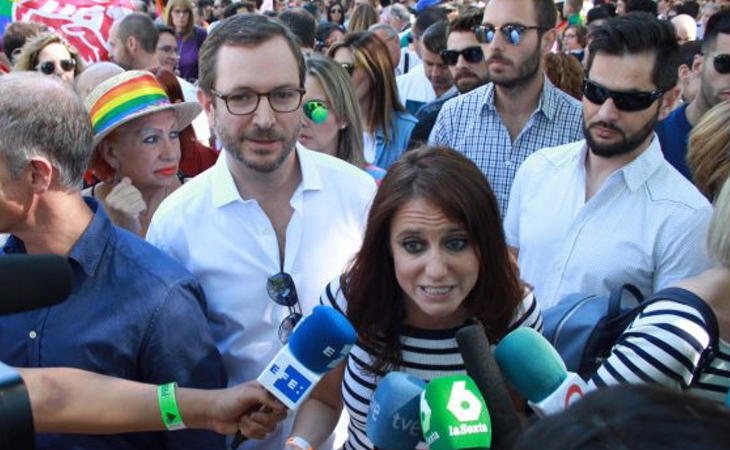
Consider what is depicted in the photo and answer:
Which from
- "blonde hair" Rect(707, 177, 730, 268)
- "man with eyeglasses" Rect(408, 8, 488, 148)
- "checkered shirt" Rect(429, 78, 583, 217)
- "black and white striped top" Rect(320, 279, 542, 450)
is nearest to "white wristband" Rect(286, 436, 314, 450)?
"black and white striped top" Rect(320, 279, 542, 450)

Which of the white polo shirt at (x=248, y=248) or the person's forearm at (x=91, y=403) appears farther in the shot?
the white polo shirt at (x=248, y=248)

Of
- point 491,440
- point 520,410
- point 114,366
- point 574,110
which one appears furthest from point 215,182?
point 574,110

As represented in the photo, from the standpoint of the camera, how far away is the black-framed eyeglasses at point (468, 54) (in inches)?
223

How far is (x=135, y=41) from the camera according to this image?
23.1 ft

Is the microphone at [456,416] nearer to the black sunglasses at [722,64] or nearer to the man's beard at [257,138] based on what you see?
the man's beard at [257,138]

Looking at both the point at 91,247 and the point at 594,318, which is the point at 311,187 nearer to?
the point at 91,247

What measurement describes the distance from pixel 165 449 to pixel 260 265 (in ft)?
2.18

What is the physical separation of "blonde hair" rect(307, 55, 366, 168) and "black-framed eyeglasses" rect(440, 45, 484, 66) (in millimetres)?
1518

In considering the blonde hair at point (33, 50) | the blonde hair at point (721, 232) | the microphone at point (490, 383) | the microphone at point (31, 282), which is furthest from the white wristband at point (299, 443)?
the blonde hair at point (33, 50)

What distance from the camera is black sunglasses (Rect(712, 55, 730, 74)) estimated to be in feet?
15.3

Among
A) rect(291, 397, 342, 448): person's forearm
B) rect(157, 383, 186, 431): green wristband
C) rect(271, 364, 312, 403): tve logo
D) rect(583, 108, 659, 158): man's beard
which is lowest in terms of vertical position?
rect(291, 397, 342, 448): person's forearm

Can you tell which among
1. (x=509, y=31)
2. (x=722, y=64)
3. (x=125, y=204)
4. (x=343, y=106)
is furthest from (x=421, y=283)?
(x=722, y=64)

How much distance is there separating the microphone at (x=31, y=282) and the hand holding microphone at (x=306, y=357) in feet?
2.93

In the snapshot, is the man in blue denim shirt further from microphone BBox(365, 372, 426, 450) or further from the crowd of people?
microphone BBox(365, 372, 426, 450)
